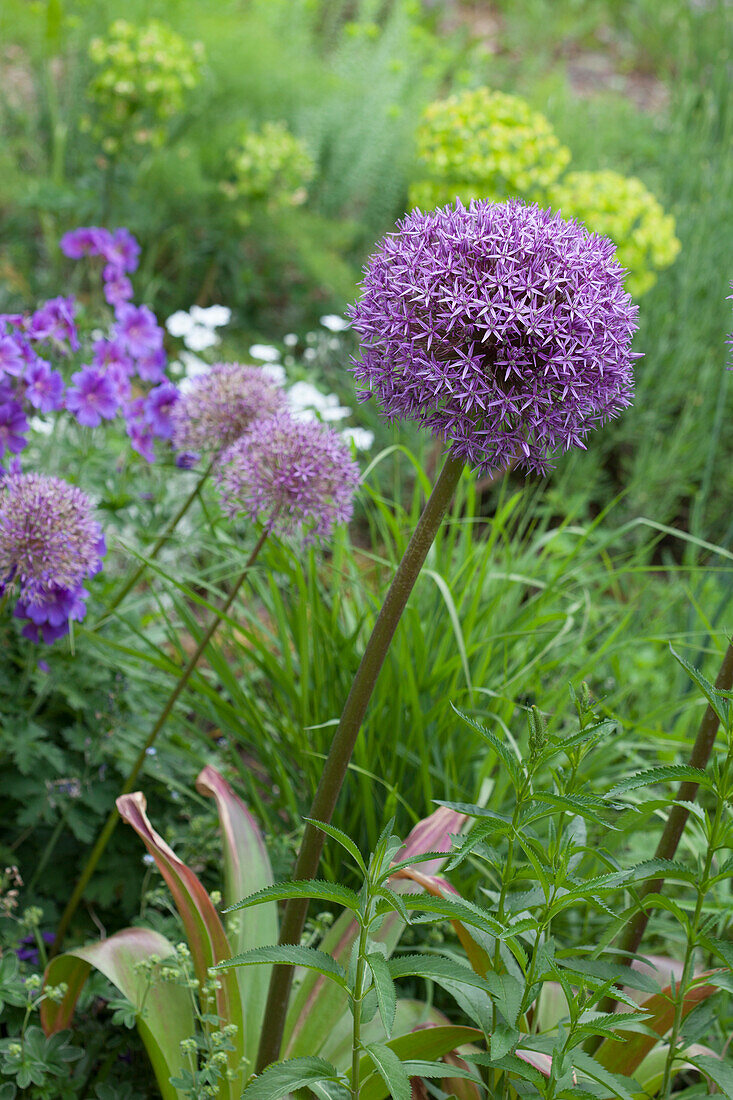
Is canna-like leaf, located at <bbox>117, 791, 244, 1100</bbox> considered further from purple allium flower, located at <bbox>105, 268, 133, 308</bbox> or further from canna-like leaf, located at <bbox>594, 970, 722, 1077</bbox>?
purple allium flower, located at <bbox>105, 268, 133, 308</bbox>

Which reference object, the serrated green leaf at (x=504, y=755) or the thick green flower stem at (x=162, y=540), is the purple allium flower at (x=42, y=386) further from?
the serrated green leaf at (x=504, y=755)

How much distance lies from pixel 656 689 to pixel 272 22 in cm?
535

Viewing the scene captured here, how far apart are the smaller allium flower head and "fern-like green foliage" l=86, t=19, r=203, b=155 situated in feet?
8.64

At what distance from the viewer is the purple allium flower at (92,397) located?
6.00 ft

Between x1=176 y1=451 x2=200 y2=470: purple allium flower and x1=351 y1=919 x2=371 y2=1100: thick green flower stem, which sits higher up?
x1=176 y1=451 x2=200 y2=470: purple allium flower

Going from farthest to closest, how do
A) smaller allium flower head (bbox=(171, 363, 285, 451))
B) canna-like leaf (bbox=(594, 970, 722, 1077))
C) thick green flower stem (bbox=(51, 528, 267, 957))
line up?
smaller allium flower head (bbox=(171, 363, 285, 451)), thick green flower stem (bbox=(51, 528, 267, 957)), canna-like leaf (bbox=(594, 970, 722, 1077))

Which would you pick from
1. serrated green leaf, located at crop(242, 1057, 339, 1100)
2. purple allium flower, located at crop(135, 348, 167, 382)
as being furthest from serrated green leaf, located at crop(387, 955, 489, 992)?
purple allium flower, located at crop(135, 348, 167, 382)

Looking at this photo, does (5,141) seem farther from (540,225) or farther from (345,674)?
(540,225)

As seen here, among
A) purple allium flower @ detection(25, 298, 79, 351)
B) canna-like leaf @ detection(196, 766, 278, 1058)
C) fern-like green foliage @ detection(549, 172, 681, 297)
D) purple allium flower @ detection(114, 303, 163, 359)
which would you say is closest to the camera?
canna-like leaf @ detection(196, 766, 278, 1058)

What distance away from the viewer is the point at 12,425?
1.78 m

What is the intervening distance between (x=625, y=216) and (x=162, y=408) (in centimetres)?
258

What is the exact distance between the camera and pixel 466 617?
2115 mm

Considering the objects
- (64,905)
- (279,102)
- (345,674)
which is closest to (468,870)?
(345,674)

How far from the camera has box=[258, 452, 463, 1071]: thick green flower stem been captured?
112cm
